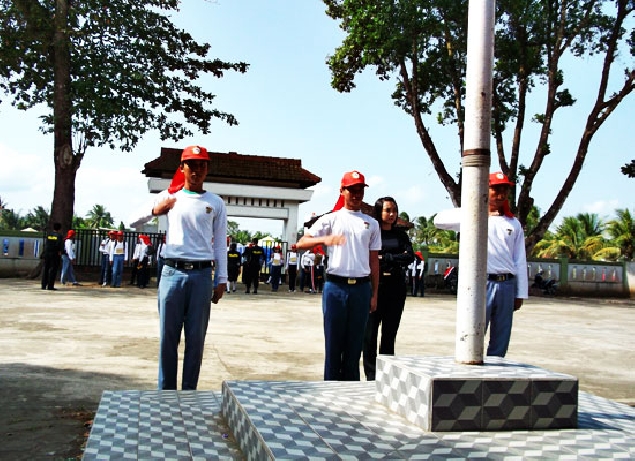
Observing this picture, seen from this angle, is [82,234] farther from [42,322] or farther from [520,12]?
[520,12]

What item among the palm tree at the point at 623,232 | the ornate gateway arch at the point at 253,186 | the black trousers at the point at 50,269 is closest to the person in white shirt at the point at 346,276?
the black trousers at the point at 50,269

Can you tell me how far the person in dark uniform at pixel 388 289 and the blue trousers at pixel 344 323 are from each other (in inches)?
30.9

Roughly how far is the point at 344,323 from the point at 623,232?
1610 inches

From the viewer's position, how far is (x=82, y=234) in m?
23.8

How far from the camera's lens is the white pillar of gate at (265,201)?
27.1 m

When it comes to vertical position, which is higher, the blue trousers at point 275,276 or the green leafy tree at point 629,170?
the green leafy tree at point 629,170

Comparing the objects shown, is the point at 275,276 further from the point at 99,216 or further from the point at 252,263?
the point at 99,216

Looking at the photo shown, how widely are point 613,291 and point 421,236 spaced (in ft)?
96.9

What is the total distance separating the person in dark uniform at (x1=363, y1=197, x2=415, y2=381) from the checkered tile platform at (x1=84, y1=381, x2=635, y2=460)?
1.85 meters

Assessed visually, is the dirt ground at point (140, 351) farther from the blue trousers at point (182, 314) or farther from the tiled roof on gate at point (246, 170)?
the tiled roof on gate at point (246, 170)

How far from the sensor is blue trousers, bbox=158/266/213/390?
4551 mm

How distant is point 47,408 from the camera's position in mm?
4863

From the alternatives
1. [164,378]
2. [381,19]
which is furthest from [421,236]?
[164,378]

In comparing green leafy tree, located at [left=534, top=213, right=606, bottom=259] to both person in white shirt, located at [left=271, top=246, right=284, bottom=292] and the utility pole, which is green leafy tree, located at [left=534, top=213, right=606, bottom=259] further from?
the utility pole
